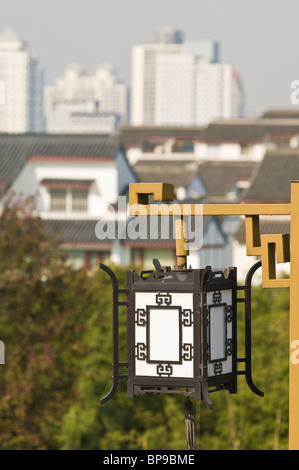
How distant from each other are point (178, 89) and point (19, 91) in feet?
74.1

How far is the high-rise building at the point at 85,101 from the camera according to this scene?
14300 cm

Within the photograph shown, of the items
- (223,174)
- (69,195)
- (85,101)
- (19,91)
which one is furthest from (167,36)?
(69,195)

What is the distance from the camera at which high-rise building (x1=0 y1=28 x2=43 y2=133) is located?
486 ft

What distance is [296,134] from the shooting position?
217 ft

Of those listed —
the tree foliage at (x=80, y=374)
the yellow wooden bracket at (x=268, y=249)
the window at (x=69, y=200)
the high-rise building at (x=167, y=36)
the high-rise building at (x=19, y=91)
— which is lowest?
the tree foliage at (x=80, y=374)

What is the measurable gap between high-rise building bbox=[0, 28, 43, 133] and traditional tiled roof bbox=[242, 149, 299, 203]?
10979 cm

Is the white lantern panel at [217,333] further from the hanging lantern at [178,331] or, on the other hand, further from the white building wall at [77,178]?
the white building wall at [77,178]

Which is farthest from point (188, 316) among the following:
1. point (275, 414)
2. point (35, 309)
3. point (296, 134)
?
point (296, 134)

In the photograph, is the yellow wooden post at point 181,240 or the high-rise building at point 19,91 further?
the high-rise building at point 19,91

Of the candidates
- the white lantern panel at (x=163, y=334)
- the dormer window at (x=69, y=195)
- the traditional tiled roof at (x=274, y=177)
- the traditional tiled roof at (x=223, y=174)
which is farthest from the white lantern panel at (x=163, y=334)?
the traditional tiled roof at (x=223, y=174)

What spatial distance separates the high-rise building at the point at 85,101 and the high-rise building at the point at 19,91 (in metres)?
2.86

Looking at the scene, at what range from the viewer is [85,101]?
15925 centimetres

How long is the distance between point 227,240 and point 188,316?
2572 centimetres

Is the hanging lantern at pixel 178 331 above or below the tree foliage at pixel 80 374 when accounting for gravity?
above
